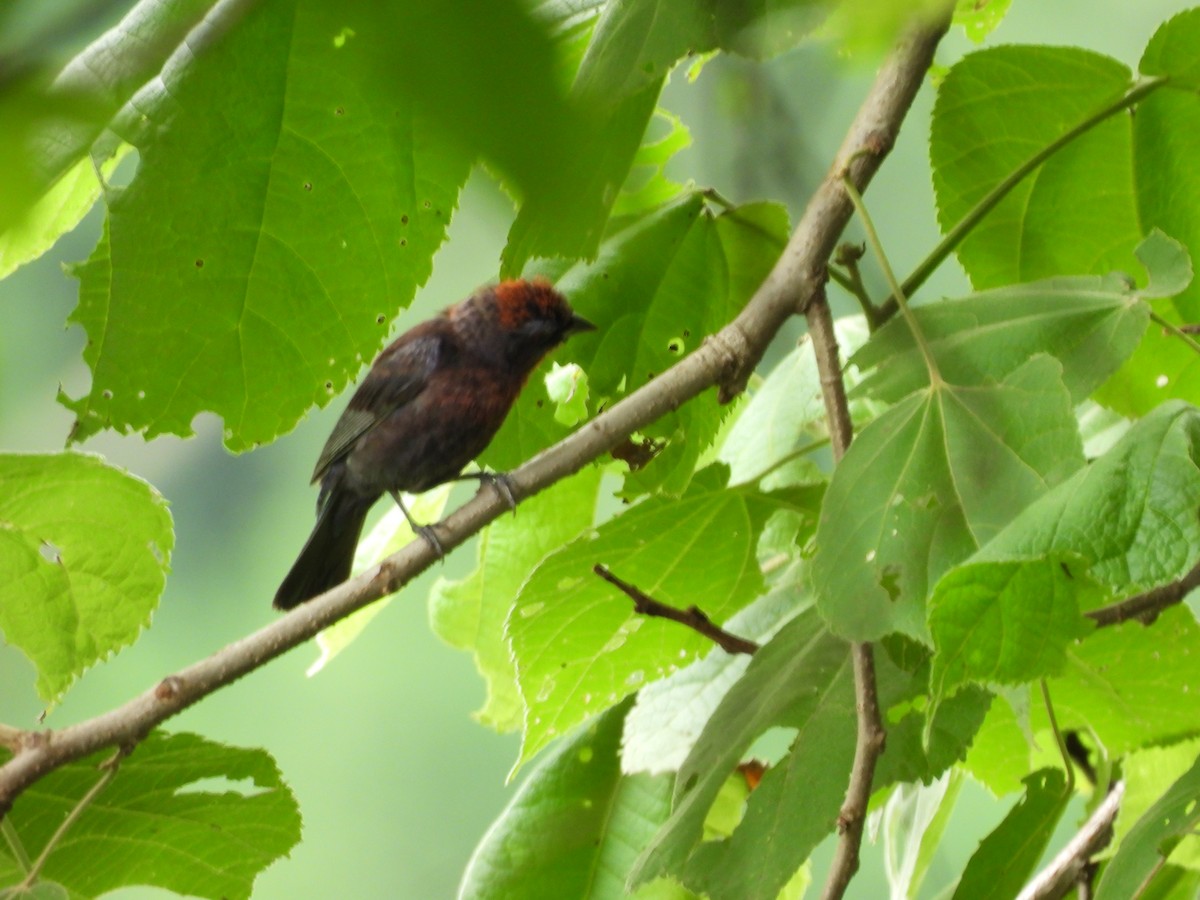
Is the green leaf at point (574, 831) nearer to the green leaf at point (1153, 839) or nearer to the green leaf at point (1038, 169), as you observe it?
the green leaf at point (1153, 839)

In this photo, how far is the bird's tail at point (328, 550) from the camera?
9.09ft

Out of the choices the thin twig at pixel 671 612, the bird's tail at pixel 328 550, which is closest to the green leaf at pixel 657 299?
the thin twig at pixel 671 612

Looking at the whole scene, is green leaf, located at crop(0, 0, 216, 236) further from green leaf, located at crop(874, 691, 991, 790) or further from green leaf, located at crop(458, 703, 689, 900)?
green leaf, located at crop(458, 703, 689, 900)

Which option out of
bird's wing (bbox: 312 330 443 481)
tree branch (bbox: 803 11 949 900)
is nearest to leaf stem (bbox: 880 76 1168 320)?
tree branch (bbox: 803 11 949 900)

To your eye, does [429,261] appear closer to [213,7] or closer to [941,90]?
[941,90]

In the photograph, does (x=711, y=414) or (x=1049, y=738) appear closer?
(x=711, y=414)

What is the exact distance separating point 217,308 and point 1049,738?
1482 millimetres

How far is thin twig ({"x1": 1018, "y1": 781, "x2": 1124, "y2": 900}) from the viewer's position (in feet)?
5.55

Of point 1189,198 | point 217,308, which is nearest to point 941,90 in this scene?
point 1189,198

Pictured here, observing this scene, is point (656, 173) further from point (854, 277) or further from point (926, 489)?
point (926, 489)

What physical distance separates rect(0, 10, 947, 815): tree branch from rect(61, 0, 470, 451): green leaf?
25cm

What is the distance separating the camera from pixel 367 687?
4.70 m

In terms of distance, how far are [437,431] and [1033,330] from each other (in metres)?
1.53

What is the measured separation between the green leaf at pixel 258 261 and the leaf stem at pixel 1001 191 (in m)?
0.63
